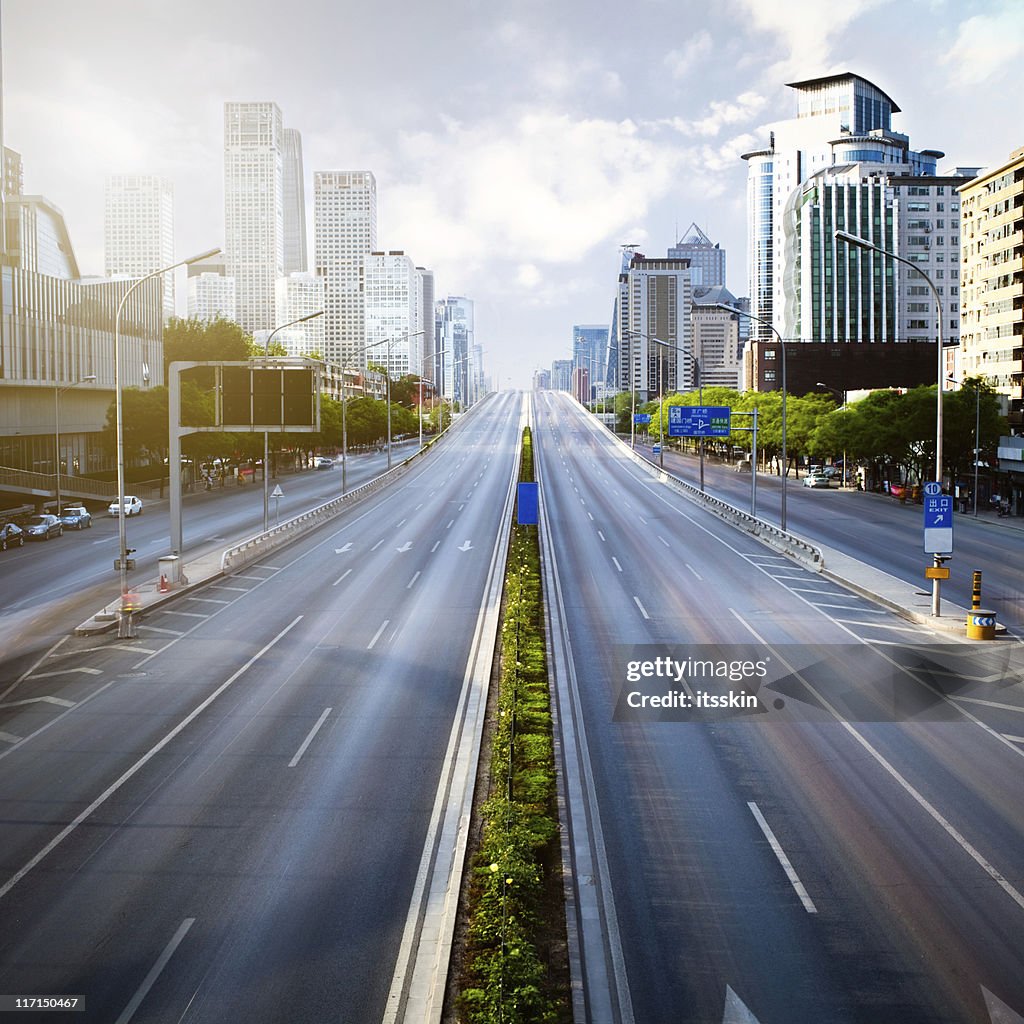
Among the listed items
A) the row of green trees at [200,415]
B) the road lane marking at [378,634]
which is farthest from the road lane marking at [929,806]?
the row of green trees at [200,415]

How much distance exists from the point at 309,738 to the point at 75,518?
4482cm

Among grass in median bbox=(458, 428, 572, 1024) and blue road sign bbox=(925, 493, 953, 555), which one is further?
blue road sign bbox=(925, 493, 953, 555)

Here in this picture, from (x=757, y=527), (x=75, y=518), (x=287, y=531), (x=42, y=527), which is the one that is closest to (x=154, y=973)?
(x=287, y=531)

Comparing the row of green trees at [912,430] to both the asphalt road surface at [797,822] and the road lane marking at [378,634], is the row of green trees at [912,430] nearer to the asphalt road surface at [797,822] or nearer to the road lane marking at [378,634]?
the asphalt road surface at [797,822]

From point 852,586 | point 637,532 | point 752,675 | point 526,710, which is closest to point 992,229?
point 637,532

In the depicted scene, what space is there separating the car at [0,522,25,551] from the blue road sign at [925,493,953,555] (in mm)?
42305

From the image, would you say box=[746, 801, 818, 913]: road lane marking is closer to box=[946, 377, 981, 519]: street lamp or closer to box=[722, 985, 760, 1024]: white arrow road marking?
box=[722, 985, 760, 1024]: white arrow road marking

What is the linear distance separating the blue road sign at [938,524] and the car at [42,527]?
43229 millimetres

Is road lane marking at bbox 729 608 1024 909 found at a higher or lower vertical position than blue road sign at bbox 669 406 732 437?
lower

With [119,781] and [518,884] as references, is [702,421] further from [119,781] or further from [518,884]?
[518,884]

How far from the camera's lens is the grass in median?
10414 mm

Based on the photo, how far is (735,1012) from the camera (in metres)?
10.6

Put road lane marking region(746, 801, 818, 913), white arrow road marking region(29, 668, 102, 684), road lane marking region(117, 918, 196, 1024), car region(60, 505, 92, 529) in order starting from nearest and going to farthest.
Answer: road lane marking region(117, 918, 196, 1024)
road lane marking region(746, 801, 818, 913)
white arrow road marking region(29, 668, 102, 684)
car region(60, 505, 92, 529)

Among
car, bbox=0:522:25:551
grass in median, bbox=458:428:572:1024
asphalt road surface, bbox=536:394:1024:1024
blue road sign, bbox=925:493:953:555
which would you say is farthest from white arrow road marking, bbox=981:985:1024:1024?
car, bbox=0:522:25:551
